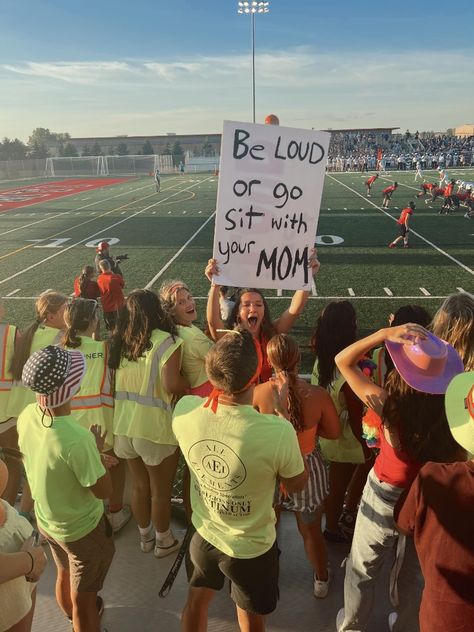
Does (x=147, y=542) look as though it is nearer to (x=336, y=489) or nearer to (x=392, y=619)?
(x=336, y=489)

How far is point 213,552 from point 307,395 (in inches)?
38.6

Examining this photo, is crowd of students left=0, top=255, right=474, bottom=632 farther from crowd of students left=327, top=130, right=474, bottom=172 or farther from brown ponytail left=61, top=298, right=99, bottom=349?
crowd of students left=327, top=130, right=474, bottom=172

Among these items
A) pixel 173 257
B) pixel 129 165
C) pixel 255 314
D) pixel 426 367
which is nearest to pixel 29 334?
pixel 255 314

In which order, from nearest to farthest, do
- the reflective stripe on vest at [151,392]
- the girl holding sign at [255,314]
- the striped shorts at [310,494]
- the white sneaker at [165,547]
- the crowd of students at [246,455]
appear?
→ the crowd of students at [246,455] → the striped shorts at [310,494] → the reflective stripe on vest at [151,392] → the white sneaker at [165,547] → the girl holding sign at [255,314]

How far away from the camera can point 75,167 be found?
67.1 metres

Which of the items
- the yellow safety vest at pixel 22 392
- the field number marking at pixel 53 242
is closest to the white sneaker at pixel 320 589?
the yellow safety vest at pixel 22 392

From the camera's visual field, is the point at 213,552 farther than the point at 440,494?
Yes

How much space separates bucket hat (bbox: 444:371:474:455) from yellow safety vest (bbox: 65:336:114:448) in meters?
2.36

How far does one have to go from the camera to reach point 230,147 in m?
3.57

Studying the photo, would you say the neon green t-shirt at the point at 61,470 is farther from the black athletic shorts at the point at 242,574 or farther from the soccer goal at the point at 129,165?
the soccer goal at the point at 129,165

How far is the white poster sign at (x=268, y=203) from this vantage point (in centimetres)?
359

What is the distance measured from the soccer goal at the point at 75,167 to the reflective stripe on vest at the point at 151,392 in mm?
67733

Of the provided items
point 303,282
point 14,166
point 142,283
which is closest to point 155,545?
point 303,282

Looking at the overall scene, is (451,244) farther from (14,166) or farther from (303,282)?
(14,166)
